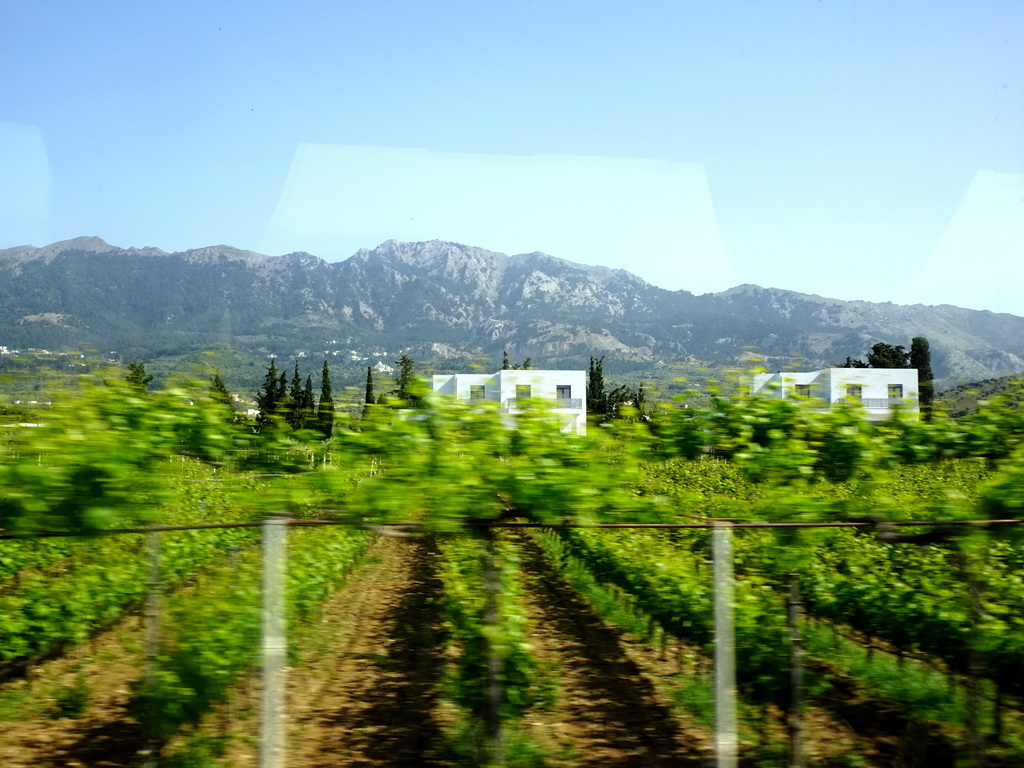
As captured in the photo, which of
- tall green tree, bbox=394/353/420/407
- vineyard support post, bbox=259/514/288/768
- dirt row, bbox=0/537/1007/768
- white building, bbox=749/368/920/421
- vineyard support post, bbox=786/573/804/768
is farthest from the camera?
white building, bbox=749/368/920/421

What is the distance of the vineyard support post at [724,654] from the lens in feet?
9.01

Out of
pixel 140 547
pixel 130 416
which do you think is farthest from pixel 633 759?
pixel 130 416

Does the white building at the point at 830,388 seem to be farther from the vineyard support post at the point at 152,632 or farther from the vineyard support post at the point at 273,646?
the vineyard support post at the point at 152,632

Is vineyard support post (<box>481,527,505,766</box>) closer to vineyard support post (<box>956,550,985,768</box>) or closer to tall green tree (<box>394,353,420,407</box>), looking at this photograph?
tall green tree (<box>394,353,420,407</box>)

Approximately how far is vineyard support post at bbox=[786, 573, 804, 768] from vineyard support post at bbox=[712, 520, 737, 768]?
0.95 ft

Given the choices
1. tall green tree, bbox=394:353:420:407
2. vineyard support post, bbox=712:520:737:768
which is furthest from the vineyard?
tall green tree, bbox=394:353:420:407

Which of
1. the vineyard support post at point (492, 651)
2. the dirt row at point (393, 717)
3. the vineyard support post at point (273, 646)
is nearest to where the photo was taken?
the vineyard support post at point (273, 646)

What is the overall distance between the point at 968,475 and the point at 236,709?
3.72m

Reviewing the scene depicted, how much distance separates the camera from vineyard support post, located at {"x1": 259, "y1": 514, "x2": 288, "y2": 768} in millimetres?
2604

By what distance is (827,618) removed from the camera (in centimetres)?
536

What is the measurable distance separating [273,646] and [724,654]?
5.29ft

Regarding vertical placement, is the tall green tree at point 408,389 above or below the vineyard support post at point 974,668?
above

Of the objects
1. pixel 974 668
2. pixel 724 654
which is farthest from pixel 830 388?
pixel 724 654

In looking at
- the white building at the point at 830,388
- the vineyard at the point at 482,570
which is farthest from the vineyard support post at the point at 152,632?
the white building at the point at 830,388
